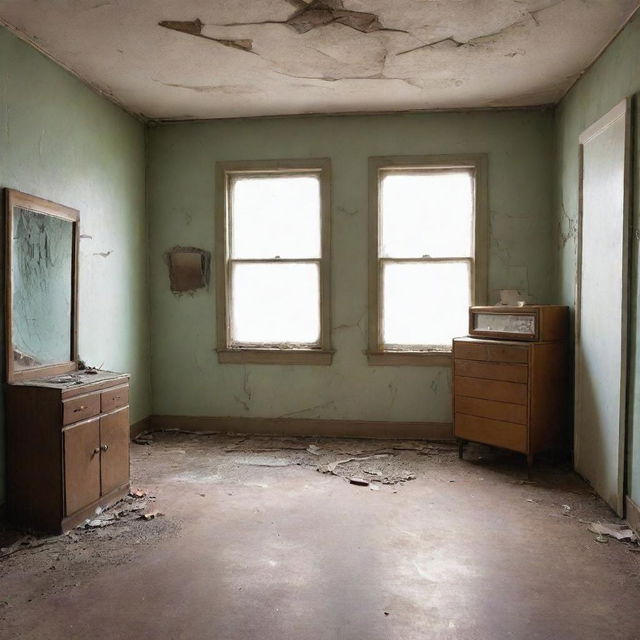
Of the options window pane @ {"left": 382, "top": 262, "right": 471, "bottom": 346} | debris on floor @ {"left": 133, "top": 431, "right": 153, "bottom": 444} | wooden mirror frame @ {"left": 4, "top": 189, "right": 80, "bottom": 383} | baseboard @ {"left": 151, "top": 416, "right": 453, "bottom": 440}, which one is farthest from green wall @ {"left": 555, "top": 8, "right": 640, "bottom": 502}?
debris on floor @ {"left": 133, "top": 431, "right": 153, "bottom": 444}

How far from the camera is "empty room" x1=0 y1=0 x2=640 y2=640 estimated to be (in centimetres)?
255

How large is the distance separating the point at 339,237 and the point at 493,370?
180 centimetres

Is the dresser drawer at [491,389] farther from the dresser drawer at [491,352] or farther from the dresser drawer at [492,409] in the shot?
the dresser drawer at [491,352]

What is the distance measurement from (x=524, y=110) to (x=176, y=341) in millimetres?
3739

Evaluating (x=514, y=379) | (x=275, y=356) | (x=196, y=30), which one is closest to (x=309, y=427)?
(x=275, y=356)

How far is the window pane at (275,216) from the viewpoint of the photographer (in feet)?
16.3

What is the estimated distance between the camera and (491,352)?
4.02 m

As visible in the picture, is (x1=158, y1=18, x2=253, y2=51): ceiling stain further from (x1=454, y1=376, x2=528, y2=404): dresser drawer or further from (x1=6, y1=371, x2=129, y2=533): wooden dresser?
(x1=454, y1=376, x2=528, y2=404): dresser drawer

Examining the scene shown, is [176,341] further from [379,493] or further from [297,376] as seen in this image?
[379,493]

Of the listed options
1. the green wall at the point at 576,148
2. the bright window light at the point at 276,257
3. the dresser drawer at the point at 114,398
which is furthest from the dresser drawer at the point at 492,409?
the dresser drawer at the point at 114,398

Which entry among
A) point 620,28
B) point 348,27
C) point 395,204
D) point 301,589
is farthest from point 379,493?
point 620,28

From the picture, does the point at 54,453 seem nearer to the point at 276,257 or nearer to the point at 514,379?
the point at 276,257

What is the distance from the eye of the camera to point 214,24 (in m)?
3.27

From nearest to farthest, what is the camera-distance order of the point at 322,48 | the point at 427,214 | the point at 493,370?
the point at 322,48 < the point at 493,370 < the point at 427,214
